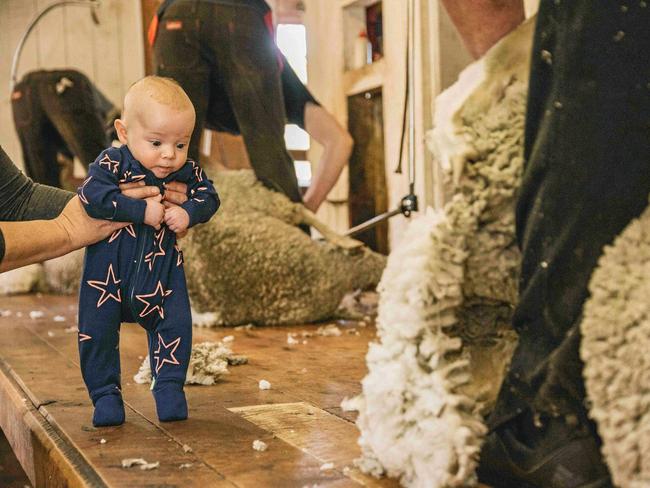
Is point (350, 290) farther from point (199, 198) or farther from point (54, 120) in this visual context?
point (54, 120)

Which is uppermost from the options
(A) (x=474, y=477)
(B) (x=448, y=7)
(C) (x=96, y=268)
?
(B) (x=448, y=7)

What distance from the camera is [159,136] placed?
1238 mm

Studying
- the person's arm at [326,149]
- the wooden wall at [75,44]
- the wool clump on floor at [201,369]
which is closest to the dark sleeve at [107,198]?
the wool clump on floor at [201,369]

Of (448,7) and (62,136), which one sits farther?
(62,136)

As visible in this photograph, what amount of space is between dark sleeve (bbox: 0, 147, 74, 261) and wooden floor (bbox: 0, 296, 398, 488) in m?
0.31

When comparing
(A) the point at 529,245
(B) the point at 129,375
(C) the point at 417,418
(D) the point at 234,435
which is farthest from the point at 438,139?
(B) the point at 129,375

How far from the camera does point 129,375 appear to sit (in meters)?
1.66

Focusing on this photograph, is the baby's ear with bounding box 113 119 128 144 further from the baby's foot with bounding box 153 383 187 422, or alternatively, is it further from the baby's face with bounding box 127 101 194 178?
the baby's foot with bounding box 153 383 187 422

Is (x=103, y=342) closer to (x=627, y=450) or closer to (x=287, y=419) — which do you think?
(x=287, y=419)

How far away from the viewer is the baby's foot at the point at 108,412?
4.02ft

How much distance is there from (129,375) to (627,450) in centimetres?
112

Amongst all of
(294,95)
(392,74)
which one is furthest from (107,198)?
(392,74)

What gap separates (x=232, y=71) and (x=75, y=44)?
2.98m

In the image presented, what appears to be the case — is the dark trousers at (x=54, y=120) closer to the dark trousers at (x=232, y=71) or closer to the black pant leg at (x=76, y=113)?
the black pant leg at (x=76, y=113)
